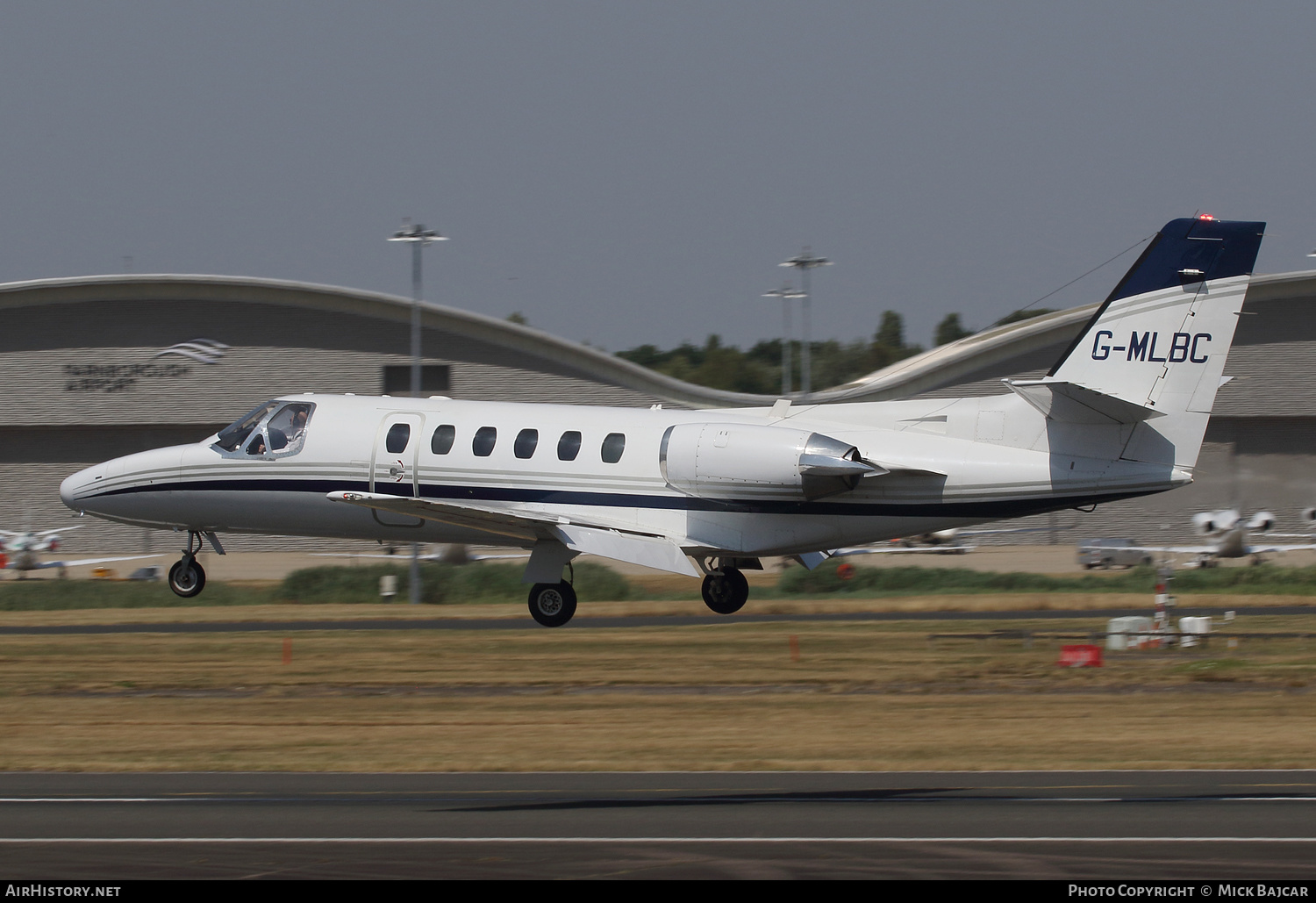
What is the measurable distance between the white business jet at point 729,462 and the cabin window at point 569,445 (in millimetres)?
26

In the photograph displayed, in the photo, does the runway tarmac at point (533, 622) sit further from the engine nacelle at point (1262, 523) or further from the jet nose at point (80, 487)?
the engine nacelle at point (1262, 523)

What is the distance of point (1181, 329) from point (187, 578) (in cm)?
1684

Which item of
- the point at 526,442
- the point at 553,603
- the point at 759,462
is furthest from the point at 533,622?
the point at 759,462

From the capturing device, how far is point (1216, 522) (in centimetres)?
5569

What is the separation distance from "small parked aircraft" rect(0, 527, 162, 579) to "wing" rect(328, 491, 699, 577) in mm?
33829

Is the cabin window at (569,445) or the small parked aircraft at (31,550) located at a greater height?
the cabin window at (569,445)

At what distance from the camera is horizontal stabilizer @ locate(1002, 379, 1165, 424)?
68.8ft

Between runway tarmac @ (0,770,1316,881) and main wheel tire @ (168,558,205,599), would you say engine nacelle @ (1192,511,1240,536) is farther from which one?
main wheel tire @ (168,558,205,599)

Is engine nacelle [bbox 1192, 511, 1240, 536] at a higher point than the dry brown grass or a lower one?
lower

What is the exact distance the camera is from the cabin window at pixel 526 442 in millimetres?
23438

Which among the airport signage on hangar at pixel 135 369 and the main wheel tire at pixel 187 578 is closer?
the main wheel tire at pixel 187 578

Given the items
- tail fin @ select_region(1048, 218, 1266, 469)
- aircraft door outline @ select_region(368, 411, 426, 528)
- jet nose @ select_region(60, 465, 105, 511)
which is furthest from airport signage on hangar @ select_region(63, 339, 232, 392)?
tail fin @ select_region(1048, 218, 1266, 469)

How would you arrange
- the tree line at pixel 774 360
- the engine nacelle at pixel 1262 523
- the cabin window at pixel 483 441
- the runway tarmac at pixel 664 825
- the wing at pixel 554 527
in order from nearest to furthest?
1. the runway tarmac at pixel 664 825
2. the wing at pixel 554 527
3. the cabin window at pixel 483 441
4. the engine nacelle at pixel 1262 523
5. the tree line at pixel 774 360

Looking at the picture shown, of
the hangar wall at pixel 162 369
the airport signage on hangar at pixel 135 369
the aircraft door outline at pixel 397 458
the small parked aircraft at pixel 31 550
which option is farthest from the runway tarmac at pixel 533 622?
the airport signage on hangar at pixel 135 369
